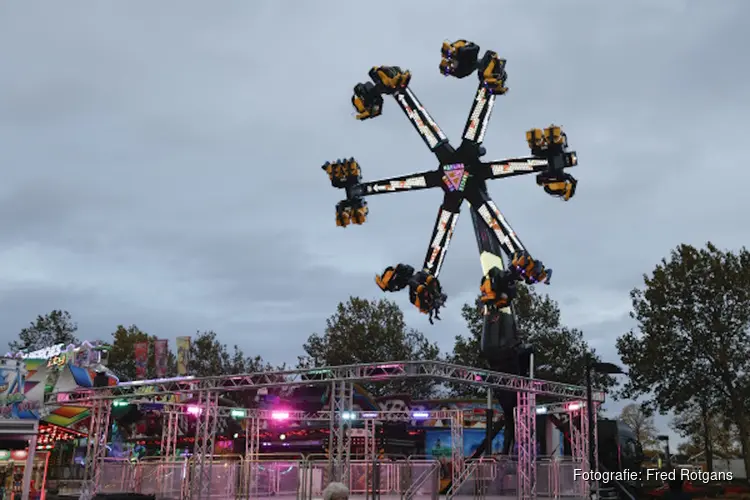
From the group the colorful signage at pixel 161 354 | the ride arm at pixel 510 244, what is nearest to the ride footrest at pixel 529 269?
the ride arm at pixel 510 244

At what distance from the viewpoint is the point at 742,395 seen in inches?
1708

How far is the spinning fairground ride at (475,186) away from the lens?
2639 centimetres

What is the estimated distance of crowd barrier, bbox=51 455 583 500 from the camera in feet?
76.7

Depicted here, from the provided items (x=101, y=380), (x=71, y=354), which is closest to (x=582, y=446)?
(x=101, y=380)

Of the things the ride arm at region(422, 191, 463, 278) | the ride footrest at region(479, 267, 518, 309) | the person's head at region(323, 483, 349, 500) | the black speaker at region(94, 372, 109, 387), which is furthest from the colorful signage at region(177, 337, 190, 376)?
the person's head at region(323, 483, 349, 500)

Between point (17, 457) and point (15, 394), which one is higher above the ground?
point (15, 394)

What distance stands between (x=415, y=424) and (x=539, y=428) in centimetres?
1043

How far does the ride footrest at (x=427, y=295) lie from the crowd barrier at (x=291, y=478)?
607 centimetres

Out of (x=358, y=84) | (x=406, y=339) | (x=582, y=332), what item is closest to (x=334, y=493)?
(x=358, y=84)

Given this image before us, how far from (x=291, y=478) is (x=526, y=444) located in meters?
8.50

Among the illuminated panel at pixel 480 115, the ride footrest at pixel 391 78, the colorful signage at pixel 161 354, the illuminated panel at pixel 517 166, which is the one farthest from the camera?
the colorful signage at pixel 161 354

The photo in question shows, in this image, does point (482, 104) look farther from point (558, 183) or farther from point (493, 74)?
point (558, 183)

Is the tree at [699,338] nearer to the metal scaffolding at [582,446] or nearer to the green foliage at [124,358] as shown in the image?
the metal scaffolding at [582,446]

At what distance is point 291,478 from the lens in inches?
926
